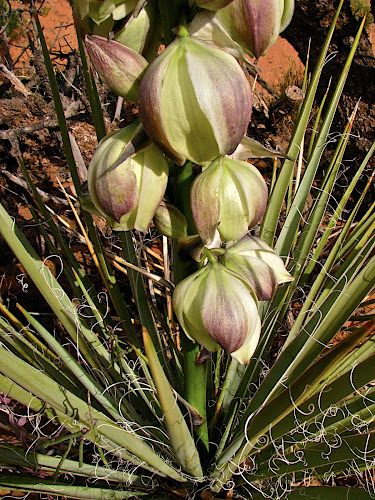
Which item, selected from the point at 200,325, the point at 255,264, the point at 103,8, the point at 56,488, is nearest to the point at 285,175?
the point at 255,264

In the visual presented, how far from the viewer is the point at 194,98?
0.42 metres

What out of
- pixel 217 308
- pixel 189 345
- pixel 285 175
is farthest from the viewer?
pixel 285 175

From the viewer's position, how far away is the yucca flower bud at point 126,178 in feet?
1.59

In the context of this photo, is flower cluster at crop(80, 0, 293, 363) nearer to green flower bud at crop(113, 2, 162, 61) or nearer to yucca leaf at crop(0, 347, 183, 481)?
green flower bud at crop(113, 2, 162, 61)

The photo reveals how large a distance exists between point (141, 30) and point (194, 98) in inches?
4.7

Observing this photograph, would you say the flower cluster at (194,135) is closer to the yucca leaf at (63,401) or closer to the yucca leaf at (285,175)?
the yucca leaf at (63,401)

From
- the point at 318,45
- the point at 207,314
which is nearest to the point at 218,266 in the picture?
the point at 207,314

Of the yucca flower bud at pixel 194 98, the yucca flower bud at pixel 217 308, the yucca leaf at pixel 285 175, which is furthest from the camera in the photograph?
the yucca leaf at pixel 285 175

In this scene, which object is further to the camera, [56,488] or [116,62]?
[56,488]

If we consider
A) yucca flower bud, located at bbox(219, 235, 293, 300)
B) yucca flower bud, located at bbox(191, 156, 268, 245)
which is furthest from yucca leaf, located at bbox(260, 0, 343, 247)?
yucca flower bud, located at bbox(191, 156, 268, 245)

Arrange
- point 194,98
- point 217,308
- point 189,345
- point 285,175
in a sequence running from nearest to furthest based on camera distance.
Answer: point 194,98 → point 217,308 → point 189,345 → point 285,175

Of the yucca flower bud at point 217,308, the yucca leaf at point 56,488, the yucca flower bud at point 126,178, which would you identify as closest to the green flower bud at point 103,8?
the yucca flower bud at point 126,178

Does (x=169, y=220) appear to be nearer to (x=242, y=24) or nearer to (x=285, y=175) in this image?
(x=242, y=24)

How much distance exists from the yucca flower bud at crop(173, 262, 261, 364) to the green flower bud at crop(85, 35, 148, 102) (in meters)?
0.22
